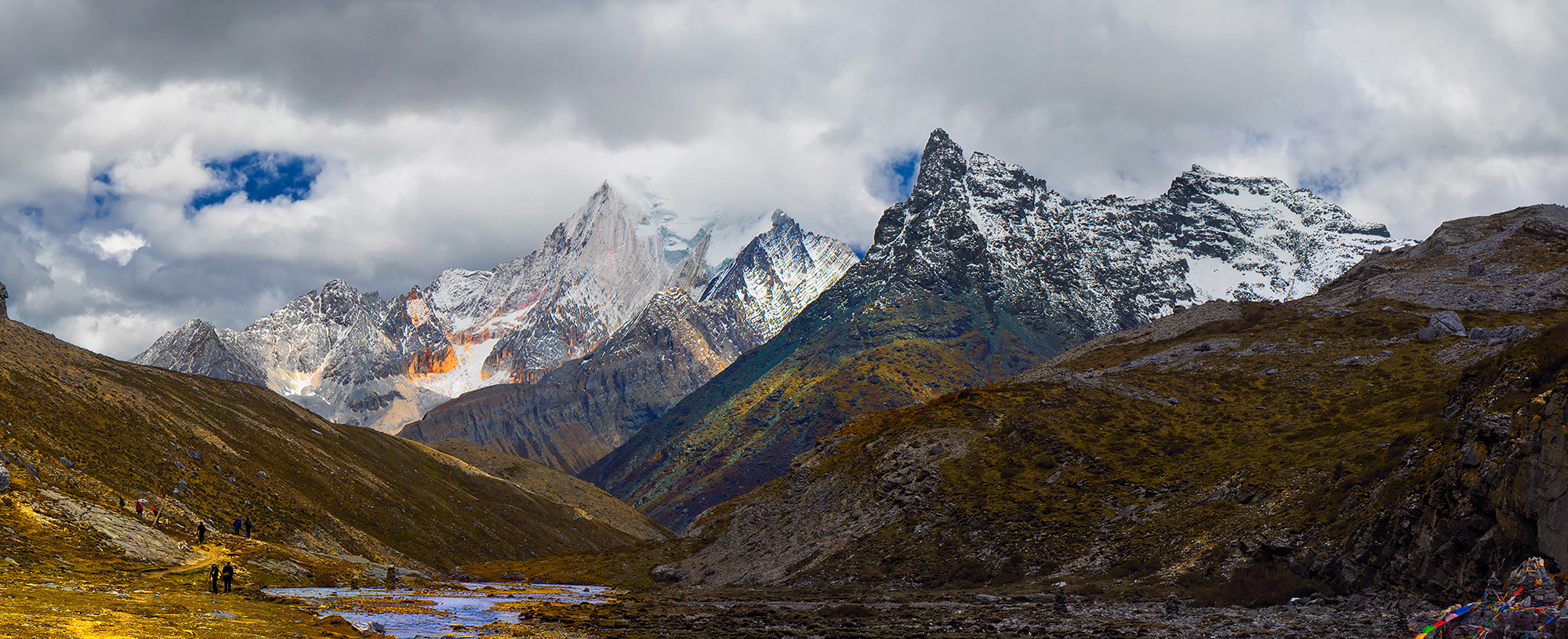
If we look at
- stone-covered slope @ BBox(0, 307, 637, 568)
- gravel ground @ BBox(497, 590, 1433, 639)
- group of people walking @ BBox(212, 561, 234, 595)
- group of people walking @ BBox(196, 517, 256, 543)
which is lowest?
gravel ground @ BBox(497, 590, 1433, 639)

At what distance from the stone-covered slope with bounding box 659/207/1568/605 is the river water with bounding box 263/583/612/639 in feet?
120

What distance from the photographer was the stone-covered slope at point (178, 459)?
107125 mm

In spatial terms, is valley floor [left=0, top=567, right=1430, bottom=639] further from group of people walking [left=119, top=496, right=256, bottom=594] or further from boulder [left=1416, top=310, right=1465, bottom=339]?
boulder [left=1416, top=310, right=1465, bottom=339]

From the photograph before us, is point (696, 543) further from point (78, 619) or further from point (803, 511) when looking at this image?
point (78, 619)

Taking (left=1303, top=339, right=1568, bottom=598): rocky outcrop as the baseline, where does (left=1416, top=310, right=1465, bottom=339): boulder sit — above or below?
above

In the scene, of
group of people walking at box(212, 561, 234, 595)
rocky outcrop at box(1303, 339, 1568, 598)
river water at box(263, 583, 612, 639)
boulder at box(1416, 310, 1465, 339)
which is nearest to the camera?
rocky outcrop at box(1303, 339, 1568, 598)

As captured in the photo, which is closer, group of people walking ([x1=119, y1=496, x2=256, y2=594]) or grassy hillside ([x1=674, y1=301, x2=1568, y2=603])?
group of people walking ([x1=119, y1=496, x2=256, y2=594])

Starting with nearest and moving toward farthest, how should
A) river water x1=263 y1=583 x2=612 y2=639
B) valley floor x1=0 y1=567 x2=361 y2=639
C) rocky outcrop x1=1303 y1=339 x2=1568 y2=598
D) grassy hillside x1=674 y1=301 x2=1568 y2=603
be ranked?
valley floor x1=0 y1=567 x2=361 y2=639 < rocky outcrop x1=1303 y1=339 x2=1568 y2=598 < river water x1=263 y1=583 x2=612 y2=639 < grassy hillside x1=674 y1=301 x2=1568 y2=603

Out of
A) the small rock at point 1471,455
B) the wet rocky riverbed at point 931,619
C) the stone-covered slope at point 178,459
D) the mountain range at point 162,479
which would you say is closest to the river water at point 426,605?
the wet rocky riverbed at point 931,619

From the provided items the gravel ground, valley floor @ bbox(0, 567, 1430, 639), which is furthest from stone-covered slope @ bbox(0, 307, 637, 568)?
the gravel ground

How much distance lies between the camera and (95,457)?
4515 inches

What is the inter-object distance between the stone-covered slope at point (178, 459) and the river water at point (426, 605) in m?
23.4

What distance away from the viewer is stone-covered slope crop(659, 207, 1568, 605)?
59688 mm

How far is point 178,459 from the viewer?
433ft
